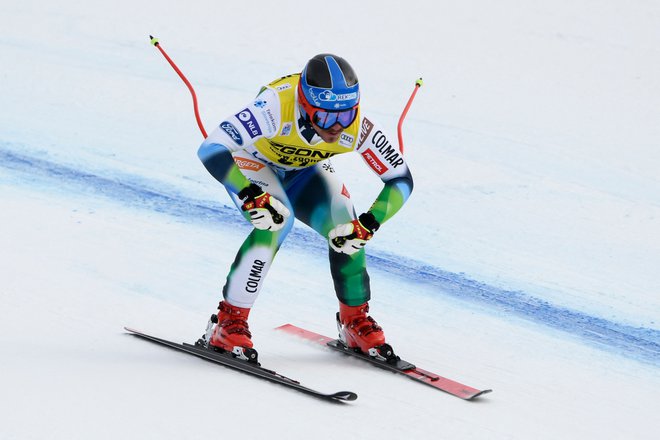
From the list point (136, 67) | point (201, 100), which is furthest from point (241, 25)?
point (201, 100)

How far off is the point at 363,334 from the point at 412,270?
169 centimetres

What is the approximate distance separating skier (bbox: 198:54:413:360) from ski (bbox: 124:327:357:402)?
6cm

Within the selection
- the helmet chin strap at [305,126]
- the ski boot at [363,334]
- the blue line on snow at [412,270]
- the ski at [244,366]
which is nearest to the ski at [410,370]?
the ski boot at [363,334]

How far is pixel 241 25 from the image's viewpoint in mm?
12484

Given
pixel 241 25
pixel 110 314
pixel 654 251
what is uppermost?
pixel 241 25

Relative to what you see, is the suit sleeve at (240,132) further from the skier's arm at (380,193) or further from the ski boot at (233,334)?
the ski boot at (233,334)

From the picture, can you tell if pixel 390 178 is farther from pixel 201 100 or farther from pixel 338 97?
pixel 201 100

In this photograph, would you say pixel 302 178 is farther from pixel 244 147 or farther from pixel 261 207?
pixel 261 207

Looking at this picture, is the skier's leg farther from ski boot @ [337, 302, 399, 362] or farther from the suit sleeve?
the suit sleeve

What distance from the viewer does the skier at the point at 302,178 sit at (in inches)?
181

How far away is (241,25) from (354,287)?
7.93m

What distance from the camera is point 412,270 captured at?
6781mm

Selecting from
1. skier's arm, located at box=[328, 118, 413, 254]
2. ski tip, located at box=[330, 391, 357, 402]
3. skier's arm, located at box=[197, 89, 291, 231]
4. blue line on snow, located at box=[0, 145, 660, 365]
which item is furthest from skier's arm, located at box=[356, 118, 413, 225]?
blue line on snow, located at box=[0, 145, 660, 365]

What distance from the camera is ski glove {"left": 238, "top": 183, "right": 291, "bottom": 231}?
452cm
